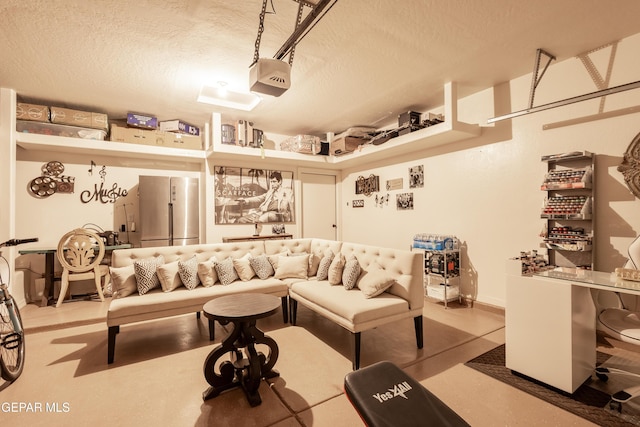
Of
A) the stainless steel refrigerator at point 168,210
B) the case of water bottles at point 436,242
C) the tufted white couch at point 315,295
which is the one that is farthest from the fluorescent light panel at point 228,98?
the case of water bottles at point 436,242

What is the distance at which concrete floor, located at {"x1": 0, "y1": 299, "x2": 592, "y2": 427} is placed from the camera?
5.95ft

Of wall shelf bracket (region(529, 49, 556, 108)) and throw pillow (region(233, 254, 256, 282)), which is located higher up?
wall shelf bracket (region(529, 49, 556, 108))

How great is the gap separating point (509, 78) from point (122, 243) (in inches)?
236

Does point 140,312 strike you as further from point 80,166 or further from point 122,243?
point 80,166

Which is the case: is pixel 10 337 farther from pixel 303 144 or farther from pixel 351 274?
pixel 303 144

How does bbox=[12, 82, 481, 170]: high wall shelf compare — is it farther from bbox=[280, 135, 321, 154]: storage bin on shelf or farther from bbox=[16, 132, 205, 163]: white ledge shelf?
bbox=[280, 135, 321, 154]: storage bin on shelf

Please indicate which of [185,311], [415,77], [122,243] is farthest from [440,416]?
[122,243]

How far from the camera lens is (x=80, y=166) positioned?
182 inches

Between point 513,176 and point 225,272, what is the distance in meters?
3.56

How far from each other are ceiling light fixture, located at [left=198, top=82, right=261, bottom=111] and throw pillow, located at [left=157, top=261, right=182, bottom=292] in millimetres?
2292

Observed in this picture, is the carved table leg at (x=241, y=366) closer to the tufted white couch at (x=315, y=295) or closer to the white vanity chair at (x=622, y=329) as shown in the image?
the tufted white couch at (x=315, y=295)

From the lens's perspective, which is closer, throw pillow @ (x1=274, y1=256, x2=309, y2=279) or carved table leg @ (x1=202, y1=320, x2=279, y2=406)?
carved table leg @ (x1=202, y1=320, x2=279, y2=406)

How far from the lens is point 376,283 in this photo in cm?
267

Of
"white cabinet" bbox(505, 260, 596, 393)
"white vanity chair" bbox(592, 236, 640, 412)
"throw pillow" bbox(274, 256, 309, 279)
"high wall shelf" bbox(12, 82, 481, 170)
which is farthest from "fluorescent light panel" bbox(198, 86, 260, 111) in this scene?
"white vanity chair" bbox(592, 236, 640, 412)
